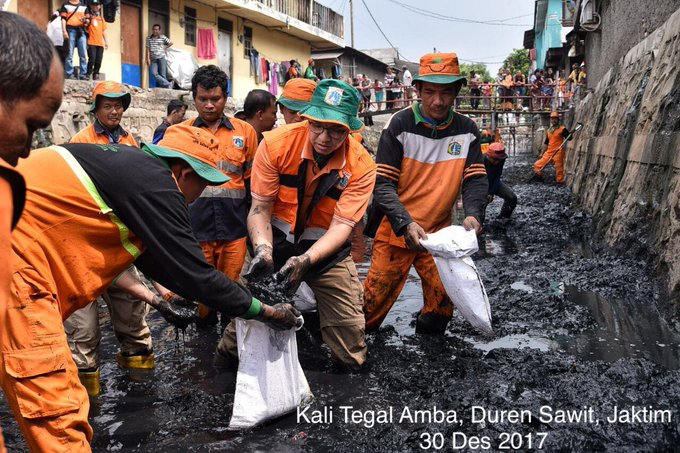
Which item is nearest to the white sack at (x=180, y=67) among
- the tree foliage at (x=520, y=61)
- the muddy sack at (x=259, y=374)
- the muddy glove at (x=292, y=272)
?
the muddy glove at (x=292, y=272)

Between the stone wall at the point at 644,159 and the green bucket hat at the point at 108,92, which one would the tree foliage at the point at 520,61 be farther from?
the green bucket hat at the point at 108,92

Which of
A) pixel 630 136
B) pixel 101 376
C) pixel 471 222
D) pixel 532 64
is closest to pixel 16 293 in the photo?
pixel 101 376

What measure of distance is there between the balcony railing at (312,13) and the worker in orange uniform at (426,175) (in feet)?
63.6

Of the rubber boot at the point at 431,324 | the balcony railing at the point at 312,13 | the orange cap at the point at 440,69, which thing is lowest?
the rubber boot at the point at 431,324

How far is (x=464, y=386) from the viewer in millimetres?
3865

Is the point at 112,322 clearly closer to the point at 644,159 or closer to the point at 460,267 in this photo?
the point at 460,267

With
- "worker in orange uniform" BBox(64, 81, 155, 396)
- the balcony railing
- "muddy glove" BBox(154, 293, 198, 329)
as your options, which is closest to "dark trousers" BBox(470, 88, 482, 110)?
the balcony railing

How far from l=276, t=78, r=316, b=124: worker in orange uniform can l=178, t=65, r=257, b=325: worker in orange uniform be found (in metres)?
0.65

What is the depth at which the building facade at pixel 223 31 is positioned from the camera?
16.9 meters

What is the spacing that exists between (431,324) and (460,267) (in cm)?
91

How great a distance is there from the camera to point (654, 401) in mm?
3354

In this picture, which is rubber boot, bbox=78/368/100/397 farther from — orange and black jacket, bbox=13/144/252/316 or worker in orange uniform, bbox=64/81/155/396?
orange and black jacket, bbox=13/144/252/316

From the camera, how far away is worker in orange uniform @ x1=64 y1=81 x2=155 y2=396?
3.87 m

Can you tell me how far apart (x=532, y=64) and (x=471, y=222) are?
50.6 metres
